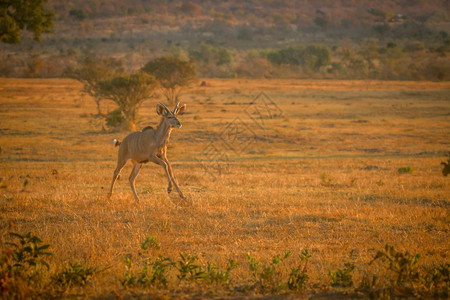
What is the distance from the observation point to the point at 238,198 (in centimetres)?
1115

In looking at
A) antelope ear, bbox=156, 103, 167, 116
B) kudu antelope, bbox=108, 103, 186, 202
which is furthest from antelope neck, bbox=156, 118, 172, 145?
antelope ear, bbox=156, 103, 167, 116

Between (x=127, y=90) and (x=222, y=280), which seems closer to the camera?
(x=222, y=280)

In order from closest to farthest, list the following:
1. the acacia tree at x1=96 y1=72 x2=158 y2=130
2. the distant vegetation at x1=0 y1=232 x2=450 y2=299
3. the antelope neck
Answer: the distant vegetation at x1=0 y1=232 x2=450 y2=299
the antelope neck
the acacia tree at x1=96 y1=72 x2=158 y2=130

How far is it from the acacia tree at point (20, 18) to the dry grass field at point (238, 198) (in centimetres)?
463

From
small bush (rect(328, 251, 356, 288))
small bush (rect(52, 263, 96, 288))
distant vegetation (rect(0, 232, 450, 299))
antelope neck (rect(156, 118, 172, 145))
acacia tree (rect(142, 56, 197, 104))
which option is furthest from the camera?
acacia tree (rect(142, 56, 197, 104))

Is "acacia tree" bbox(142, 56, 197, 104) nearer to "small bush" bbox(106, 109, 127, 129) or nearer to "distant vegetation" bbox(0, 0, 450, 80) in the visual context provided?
"distant vegetation" bbox(0, 0, 450, 80)

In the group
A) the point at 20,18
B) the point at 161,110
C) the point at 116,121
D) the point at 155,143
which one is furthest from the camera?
the point at 116,121

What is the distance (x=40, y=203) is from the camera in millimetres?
10008

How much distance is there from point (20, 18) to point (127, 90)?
31.4ft

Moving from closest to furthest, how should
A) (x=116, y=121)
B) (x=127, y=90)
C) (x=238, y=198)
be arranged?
(x=238, y=198) < (x=116, y=121) < (x=127, y=90)

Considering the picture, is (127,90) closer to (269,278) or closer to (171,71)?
(171,71)

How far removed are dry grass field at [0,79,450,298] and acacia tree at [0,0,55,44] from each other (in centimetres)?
463

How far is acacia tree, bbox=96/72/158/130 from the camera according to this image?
28344mm

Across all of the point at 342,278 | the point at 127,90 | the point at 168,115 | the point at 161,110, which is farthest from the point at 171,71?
the point at 342,278
